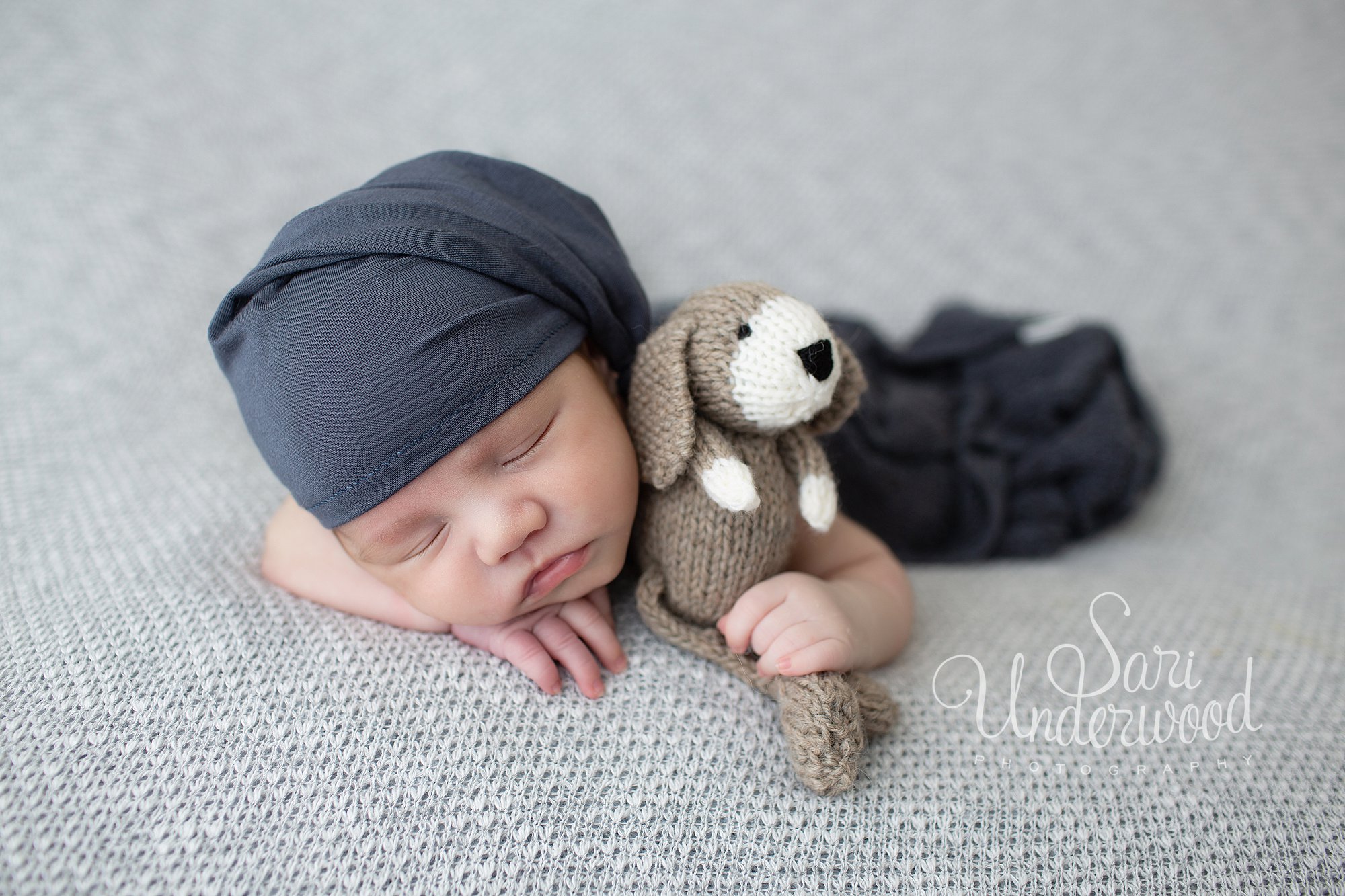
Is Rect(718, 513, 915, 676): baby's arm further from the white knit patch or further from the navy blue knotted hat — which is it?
the navy blue knotted hat

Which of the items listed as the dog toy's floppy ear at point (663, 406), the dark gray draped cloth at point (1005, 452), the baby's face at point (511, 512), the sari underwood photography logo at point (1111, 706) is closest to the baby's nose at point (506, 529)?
the baby's face at point (511, 512)

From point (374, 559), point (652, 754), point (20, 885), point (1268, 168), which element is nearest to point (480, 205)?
point (374, 559)

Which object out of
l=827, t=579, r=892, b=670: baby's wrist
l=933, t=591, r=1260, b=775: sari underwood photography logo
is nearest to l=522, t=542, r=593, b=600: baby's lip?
l=827, t=579, r=892, b=670: baby's wrist

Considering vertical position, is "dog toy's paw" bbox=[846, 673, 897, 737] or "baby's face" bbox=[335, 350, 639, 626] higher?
"baby's face" bbox=[335, 350, 639, 626]

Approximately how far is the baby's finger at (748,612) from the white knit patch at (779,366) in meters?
0.16

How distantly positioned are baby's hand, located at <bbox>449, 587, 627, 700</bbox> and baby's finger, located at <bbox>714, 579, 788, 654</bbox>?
101 mm

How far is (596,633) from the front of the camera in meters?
0.77

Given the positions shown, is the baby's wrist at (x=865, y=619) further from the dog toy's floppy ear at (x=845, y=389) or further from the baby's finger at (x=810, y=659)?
the dog toy's floppy ear at (x=845, y=389)

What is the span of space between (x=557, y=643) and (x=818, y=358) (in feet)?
1.08

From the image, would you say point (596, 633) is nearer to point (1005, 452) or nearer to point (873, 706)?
point (873, 706)

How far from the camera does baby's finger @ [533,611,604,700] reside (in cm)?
73

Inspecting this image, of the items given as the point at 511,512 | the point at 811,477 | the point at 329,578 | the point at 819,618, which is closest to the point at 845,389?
the point at 811,477

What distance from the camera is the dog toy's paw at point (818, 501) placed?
73 cm

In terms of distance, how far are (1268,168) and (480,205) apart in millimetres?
1341
